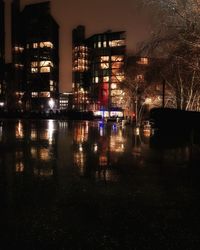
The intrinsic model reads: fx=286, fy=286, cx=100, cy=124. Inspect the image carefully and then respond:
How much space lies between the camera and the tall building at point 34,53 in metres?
129

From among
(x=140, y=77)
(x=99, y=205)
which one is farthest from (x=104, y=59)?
(x=99, y=205)

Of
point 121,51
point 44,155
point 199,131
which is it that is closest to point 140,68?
point 199,131

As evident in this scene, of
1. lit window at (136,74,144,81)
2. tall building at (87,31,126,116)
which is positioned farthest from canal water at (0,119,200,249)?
tall building at (87,31,126,116)

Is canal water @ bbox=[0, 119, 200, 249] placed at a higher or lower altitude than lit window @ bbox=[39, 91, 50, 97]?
lower

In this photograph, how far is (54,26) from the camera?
142875mm

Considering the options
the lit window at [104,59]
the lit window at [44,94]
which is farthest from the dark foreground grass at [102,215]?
the lit window at [44,94]

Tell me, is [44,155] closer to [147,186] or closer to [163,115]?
[147,186]

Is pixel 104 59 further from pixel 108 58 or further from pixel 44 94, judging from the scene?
pixel 44 94

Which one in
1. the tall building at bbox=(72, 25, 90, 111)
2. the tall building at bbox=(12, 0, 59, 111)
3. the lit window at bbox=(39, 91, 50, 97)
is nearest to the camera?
→ the tall building at bbox=(12, 0, 59, 111)

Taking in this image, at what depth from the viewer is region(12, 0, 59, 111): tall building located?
424ft

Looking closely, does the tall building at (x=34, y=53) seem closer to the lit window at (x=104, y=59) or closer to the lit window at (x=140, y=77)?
the lit window at (x=104, y=59)

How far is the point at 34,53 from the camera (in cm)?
13075

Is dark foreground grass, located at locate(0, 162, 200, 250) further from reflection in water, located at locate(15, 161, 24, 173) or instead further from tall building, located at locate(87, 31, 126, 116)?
tall building, located at locate(87, 31, 126, 116)

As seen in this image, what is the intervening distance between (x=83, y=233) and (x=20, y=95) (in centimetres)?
12709
